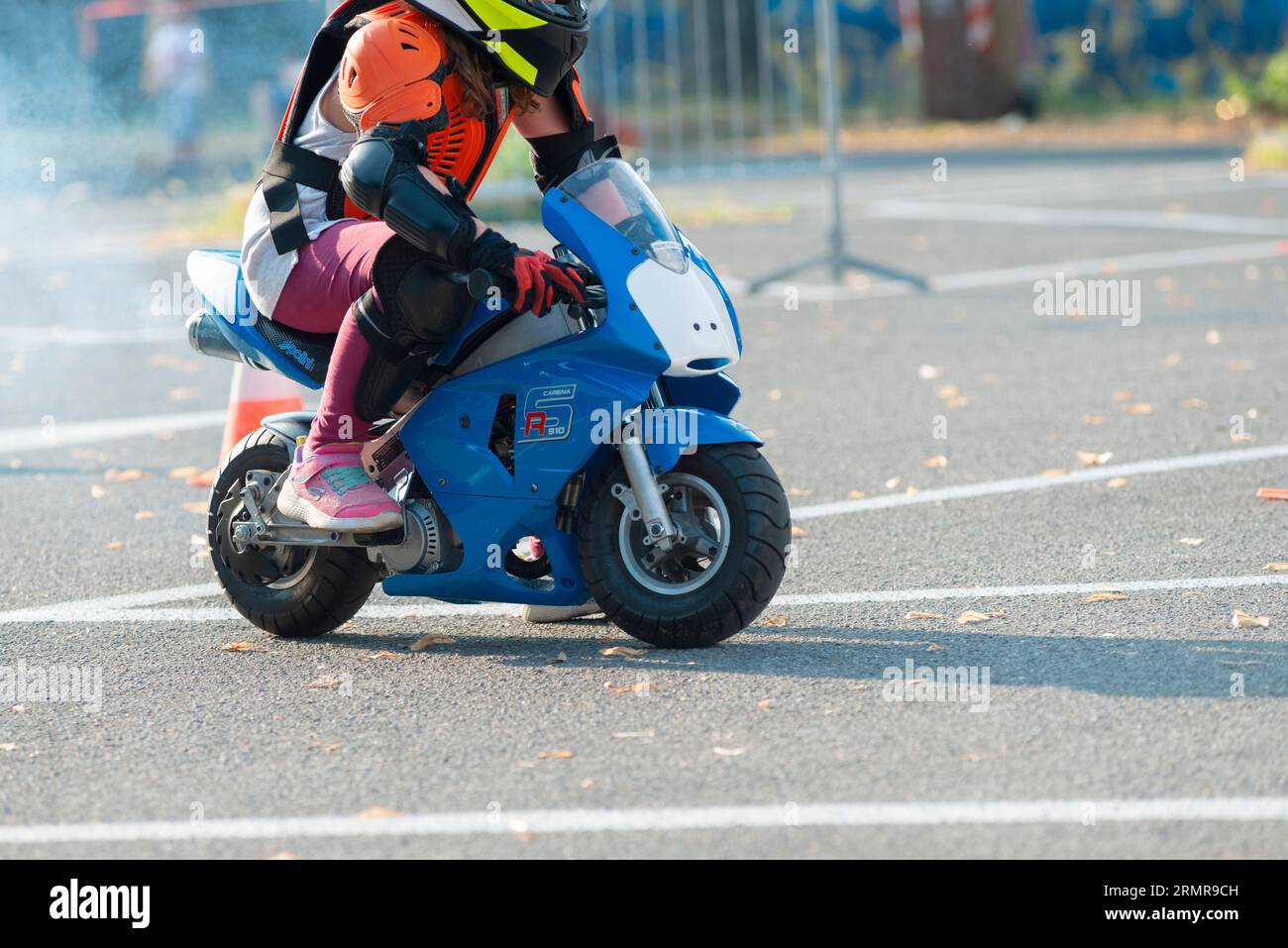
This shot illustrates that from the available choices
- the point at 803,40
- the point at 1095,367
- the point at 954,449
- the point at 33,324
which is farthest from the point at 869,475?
the point at 803,40

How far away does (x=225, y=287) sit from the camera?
16.4ft

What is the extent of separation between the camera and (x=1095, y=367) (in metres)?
8.70

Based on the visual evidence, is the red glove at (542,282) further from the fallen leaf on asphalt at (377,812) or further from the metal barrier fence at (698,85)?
the metal barrier fence at (698,85)

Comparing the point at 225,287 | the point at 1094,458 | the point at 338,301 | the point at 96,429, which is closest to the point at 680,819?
the point at 338,301

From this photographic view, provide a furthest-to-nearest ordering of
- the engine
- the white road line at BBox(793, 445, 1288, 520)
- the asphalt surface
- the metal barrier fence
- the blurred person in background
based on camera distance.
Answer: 1. the blurred person in background
2. the metal barrier fence
3. the white road line at BBox(793, 445, 1288, 520)
4. the engine
5. the asphalt surface

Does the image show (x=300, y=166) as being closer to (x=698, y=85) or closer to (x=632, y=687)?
(x=632, y=687)

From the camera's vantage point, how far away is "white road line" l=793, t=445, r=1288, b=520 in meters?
6.37

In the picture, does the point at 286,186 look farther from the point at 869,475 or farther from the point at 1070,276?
the point at 1070,276

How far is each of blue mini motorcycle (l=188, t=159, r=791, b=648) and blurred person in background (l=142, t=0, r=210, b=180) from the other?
17919 mm

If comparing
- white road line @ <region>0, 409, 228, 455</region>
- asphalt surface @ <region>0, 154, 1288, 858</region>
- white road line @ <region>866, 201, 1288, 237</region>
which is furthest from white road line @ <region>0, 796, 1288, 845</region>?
white road line @ <region>866, 201, 1288, 237</region>

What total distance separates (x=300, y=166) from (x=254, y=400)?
6.99ft

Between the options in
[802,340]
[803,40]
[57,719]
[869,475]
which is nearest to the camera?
[57,719]

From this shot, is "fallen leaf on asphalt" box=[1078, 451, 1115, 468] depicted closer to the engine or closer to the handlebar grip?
the engine
